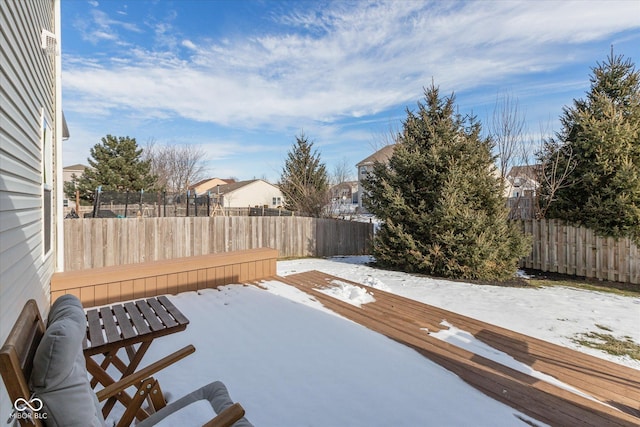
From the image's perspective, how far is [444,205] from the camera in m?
7.16

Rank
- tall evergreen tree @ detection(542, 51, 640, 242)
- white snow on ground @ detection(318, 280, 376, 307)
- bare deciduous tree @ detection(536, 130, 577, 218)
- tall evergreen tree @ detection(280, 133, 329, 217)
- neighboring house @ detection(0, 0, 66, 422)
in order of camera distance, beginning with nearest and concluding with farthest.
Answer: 1. neighboring house @ detection(0, 0, 66, 422)
2. white snow on ground @ detection(318, 280, 376, 307)
3. tall evergreen tree @ detection(542, 51, 640, 242)
4. bare deciduous tree @ detection(536, 130, 577, 218)
5. tall evergreen tree @ detection(280, 133, 329, 217)

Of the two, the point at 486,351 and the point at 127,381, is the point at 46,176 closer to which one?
the point at 127,381

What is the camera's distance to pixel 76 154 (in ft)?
69.3

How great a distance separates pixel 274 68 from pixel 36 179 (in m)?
9.99

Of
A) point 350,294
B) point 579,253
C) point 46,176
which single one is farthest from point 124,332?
point 579,253

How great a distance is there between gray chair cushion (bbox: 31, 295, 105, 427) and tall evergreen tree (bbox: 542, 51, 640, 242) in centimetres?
951

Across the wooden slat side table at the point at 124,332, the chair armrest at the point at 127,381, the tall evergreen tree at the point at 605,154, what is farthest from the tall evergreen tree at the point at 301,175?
the chair armrest at the point at 127,381

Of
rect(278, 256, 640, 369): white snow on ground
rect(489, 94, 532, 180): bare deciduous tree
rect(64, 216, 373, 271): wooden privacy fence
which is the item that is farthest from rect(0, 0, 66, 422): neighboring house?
rect(489, 94, 532, 180): bare deciduous tree

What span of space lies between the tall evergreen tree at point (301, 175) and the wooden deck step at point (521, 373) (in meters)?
11.2

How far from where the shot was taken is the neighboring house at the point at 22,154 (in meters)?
1.71

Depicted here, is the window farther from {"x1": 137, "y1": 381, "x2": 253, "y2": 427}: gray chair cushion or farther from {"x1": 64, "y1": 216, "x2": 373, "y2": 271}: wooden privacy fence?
{"x1": 64, "y1": 216, "x2": 373, "y2": 271}: wooden privacy fence

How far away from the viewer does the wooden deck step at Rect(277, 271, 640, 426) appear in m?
2.33
